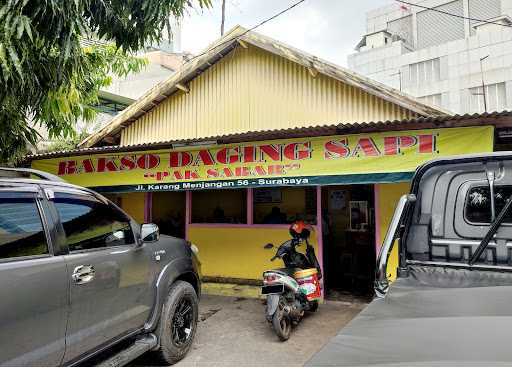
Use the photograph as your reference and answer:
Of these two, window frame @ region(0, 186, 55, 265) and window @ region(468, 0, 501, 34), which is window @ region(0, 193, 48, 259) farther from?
window @ region(468, 0, 501, 34)

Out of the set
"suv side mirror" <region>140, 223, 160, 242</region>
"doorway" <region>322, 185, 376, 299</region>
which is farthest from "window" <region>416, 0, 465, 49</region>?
"suv side mirror" <region>140, 223, 160, 242</region>

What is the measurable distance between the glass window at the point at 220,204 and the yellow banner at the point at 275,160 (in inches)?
100

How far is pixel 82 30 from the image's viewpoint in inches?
156

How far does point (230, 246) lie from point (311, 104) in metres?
3.35

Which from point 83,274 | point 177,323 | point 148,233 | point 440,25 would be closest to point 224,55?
point 148,233

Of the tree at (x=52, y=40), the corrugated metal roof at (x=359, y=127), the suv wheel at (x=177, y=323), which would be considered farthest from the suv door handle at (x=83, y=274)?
the corrugated metal roof at (x=359, y=127)

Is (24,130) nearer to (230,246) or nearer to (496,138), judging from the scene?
(230,246)

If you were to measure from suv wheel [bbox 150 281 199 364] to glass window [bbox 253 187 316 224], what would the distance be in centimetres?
466

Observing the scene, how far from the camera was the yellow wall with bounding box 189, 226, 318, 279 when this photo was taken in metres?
7.57

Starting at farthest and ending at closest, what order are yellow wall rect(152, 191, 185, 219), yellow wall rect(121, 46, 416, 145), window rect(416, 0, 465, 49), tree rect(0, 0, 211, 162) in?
1. window rect(416, 0, 465, 49)
2. yellow wall rect(152, 191, 185, 219)
3. yellow wall rect(121, 46, 416, 145)
4. tree rect(0, 0, 211, 162)

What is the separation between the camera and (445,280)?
2.76 metres

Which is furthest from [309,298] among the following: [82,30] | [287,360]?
[82,30]

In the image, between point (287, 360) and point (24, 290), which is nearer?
point (24, 290)

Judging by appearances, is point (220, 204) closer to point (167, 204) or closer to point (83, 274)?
point (167, 204)
